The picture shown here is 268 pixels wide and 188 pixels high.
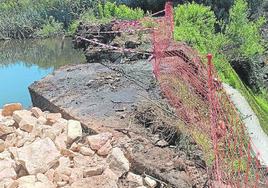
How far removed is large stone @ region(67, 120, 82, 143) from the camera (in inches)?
215

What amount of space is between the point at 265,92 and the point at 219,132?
253 inches

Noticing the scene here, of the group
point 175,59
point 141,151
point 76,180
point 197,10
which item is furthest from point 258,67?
point 76,180

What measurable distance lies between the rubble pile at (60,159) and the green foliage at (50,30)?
18808mm

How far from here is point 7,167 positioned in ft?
15.8

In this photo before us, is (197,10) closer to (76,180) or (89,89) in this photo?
(89,89)

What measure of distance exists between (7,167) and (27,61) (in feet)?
42.9

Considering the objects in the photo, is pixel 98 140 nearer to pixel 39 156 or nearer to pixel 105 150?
pixel 105 150

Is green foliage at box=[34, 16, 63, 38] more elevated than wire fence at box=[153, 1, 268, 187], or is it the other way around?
wire fence at box=[153, 1, 268, 187]

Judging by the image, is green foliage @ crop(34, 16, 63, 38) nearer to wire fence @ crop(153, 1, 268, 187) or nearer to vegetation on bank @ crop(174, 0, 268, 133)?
vegetation on bank @ crop(174, 0, 268, 133)

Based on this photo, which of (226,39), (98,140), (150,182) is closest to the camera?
(150,182)

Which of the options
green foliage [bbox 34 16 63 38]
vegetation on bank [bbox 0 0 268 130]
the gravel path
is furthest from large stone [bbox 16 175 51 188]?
green foliage [bbox 34 16 63 38]

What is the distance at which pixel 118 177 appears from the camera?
471 centimetres

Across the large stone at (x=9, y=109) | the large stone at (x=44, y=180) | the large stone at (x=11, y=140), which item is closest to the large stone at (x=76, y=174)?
the large stone at (x=44, y=180)

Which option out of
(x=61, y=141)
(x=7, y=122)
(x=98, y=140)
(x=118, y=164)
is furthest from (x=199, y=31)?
(x=118, y=164)
